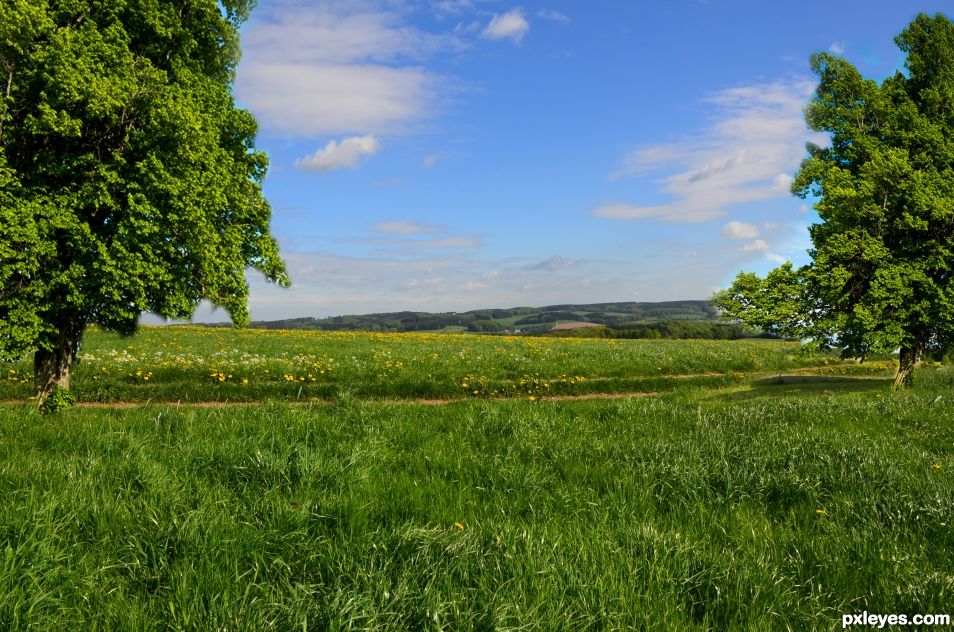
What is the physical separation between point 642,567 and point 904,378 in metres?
23.9

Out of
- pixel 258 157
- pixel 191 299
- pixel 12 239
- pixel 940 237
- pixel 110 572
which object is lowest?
pixel 110 572

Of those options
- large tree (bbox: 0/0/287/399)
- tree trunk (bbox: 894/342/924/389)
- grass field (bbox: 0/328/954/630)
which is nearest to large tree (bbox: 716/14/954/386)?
tree trunk (bbox: 894/342/924/389)

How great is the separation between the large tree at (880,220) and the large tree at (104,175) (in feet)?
64.1

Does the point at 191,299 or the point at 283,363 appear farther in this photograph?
the point at 283,363

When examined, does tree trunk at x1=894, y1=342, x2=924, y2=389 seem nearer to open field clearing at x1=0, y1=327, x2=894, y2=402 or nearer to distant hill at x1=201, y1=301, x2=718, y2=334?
open field clearing at x1=0, y1=327, x2=894, y2=402

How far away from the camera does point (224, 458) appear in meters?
5.95

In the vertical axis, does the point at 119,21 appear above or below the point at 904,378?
above

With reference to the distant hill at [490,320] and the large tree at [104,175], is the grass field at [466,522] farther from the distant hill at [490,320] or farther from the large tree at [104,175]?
the distant hill at [490,320]

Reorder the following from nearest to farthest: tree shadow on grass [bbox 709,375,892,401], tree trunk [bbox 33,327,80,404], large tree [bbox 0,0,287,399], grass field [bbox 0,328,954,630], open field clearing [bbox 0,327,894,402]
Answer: grass field [bbox 0,328,954,630] → large tree [bbox 0,0,287,399] → tree trunk [bbox 33,327,80,404] → open field clearing [bbox 0,327,894,402] → tree shadow on grass [bbox 709,375,892,401]

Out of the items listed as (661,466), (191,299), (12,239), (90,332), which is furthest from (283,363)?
(90,332)

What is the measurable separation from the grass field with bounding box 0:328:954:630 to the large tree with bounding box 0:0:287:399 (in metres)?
3.80

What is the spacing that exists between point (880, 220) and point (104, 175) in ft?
81.9

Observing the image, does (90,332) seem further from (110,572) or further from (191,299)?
(110,572)

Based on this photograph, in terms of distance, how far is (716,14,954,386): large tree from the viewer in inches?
736
